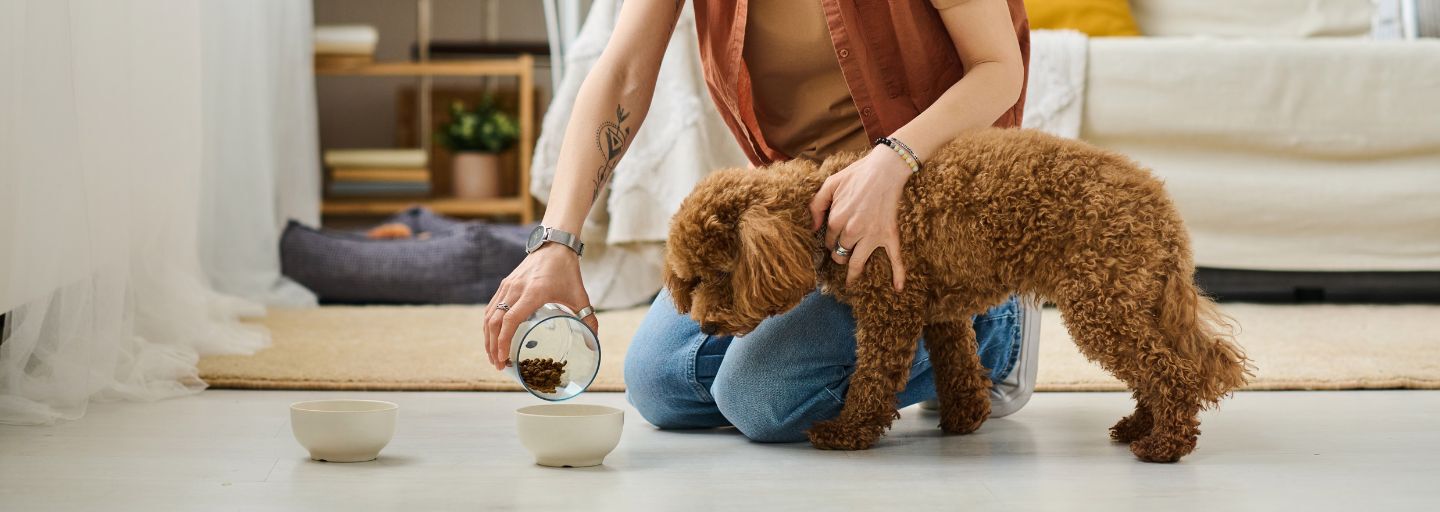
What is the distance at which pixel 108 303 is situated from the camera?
172cm

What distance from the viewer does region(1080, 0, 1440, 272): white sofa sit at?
2.82m

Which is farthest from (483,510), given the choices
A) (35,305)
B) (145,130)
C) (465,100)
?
(465,100)

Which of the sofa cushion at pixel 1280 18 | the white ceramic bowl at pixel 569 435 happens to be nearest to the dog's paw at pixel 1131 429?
the white ceramic bowl at pixel 569 435

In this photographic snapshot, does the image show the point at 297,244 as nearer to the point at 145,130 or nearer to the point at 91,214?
the point at 145,130

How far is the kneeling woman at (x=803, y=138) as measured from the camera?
4.32ft

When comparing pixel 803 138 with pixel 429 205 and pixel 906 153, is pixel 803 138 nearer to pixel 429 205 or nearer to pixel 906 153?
pixel 906 153

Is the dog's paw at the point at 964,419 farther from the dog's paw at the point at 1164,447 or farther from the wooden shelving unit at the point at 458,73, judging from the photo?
the wooden shelving unit at the point at 458,73

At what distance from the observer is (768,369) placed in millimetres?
1465

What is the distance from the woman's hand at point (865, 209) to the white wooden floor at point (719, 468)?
0.22 metres

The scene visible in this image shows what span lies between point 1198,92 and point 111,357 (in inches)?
88.5

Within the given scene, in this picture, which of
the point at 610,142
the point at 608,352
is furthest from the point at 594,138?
the point at 608,352

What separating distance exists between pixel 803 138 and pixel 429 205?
290cm

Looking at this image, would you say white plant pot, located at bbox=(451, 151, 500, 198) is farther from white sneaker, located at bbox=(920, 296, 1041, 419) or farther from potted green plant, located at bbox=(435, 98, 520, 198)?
white sneaker, located at bbox=(920, 296, 1041, 419)

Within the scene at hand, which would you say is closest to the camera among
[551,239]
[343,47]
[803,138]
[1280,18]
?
[551,239]
